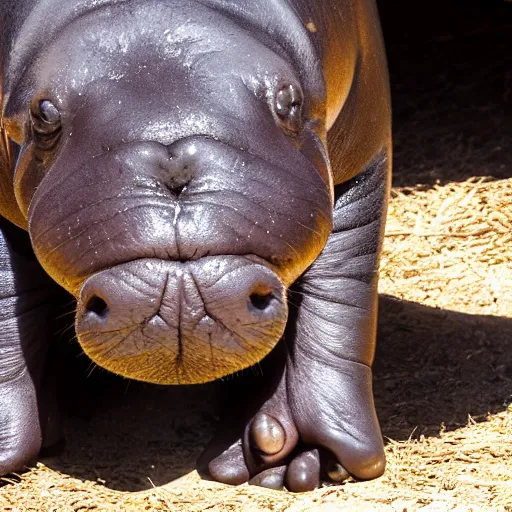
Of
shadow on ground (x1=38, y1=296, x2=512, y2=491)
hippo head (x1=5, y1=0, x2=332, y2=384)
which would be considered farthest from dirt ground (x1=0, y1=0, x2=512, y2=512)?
hippo head (x1=5, y1=0, x2=332, y2=384)

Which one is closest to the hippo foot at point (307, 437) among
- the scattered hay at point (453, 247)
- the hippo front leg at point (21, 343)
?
the hippo front leg at point (21, 343)

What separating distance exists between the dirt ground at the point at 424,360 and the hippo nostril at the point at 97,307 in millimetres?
1017

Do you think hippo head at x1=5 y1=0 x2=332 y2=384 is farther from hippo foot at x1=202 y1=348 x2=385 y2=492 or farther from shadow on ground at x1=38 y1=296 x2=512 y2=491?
shadow on ground at x1=38 y1=296 x2=512 y2=491

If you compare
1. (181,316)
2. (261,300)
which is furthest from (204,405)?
(181,316)

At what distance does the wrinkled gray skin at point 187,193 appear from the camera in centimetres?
353

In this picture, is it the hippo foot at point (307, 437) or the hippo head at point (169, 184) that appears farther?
the hippo foot at point (307, 437)

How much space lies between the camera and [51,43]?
4.00 meters

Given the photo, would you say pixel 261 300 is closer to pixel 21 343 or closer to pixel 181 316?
pixel 181 316

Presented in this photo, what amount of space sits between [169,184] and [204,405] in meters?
1.75

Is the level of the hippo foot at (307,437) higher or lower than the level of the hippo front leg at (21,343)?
lower

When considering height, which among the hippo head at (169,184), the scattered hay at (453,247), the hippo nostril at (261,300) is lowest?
the scattered hay at (453,247)

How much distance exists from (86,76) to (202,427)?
168 cm

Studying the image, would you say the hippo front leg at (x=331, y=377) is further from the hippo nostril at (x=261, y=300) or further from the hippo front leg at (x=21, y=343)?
the hippo nostril at (x=261, y=300)

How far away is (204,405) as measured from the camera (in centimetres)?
513
